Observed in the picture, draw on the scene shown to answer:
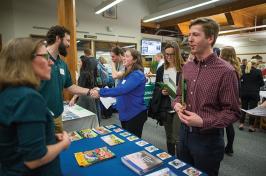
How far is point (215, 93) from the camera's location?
1380 millimetres

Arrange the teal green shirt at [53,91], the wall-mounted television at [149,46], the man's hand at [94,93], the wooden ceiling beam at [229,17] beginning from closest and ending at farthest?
the teal green shirt at [53,91] < the man's hand at [94,93] < the wooden ceiling beam at [229,17] < the wall-mounted television at [149,46]

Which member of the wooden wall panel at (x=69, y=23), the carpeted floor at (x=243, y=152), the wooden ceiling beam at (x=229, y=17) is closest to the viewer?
the carpeted floor at (x=243, y=152)

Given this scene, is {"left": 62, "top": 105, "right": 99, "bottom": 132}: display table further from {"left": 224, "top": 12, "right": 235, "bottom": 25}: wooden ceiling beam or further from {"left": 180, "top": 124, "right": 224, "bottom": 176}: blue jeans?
{"left": 224, "top": 12, "right": 235, "bottom": 25}: wooden ceiling beam

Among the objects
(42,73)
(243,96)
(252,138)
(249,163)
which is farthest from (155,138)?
(42,73)

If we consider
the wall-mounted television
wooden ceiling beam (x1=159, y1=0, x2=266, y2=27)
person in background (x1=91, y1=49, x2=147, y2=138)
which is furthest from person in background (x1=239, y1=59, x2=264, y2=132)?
the wall-mounted television

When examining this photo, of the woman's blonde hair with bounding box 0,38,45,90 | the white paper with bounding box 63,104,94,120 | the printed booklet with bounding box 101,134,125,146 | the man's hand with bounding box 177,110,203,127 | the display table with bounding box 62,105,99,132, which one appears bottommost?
the display table with bounding box 62,105,99,132

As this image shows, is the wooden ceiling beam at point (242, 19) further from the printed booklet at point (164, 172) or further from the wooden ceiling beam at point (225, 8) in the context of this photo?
the printed booklet at point (164, 172)

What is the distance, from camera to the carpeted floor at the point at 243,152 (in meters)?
2.77

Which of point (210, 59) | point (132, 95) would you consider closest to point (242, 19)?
point (132, 95)

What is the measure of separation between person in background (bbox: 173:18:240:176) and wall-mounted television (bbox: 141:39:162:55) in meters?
7.50

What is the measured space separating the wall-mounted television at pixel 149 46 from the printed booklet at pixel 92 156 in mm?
7700

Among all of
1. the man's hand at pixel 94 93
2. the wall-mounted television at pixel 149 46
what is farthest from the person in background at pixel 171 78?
the wall-mounted television at pixel 149 46

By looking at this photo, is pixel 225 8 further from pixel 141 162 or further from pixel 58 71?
pixel 141 162

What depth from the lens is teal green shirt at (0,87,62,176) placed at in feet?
2.38
